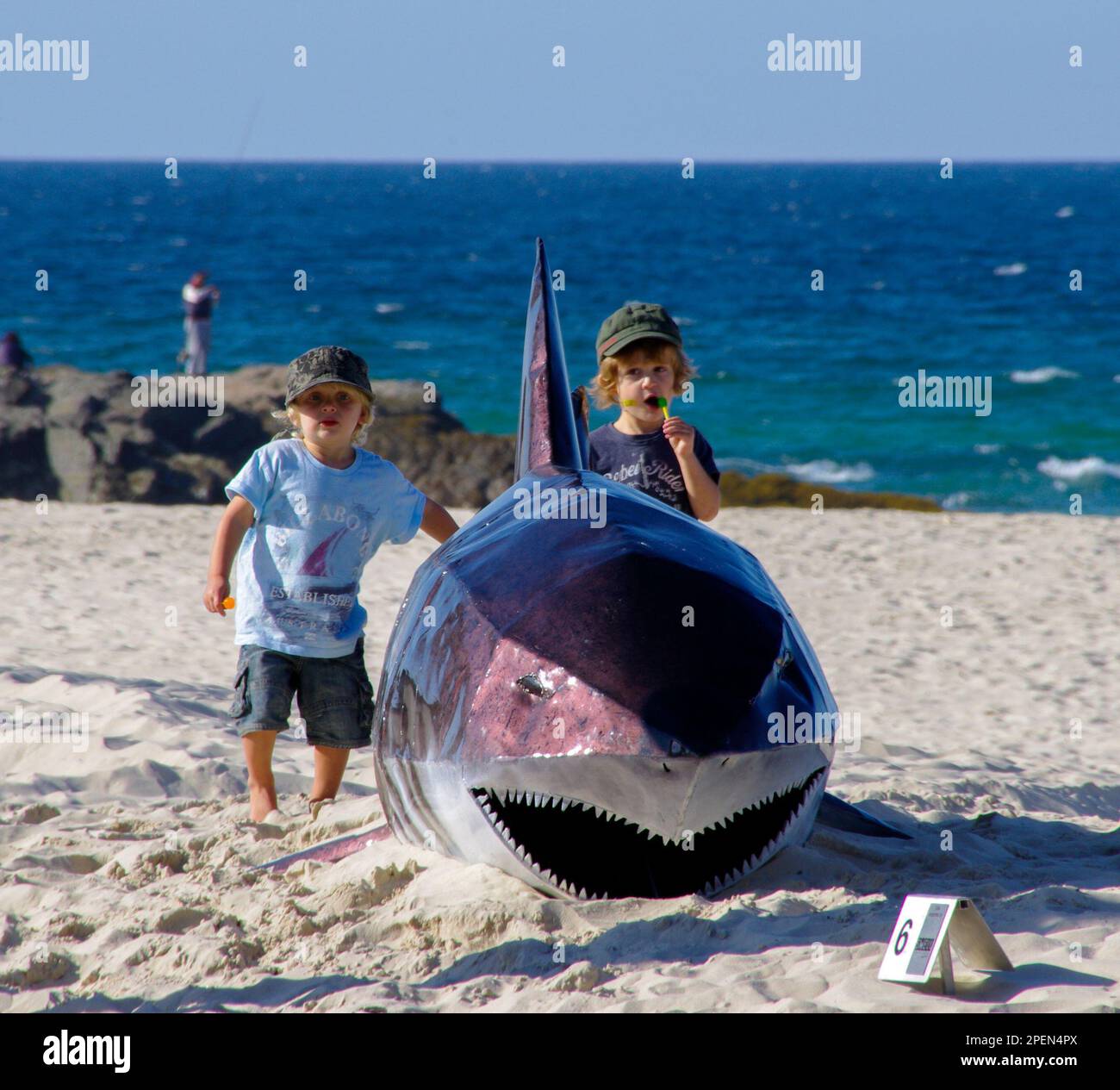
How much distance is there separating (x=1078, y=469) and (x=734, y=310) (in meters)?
21.2

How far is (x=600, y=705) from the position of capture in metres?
3.43

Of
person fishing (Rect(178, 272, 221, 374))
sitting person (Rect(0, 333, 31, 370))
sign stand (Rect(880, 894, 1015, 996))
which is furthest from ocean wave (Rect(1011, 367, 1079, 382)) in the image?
sign stand (Rect(880, 894, 1015, 996))

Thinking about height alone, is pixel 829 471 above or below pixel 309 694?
above

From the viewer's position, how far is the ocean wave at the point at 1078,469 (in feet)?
74.8

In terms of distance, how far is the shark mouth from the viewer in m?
3.83

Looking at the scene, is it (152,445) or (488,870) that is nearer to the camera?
(488,870)

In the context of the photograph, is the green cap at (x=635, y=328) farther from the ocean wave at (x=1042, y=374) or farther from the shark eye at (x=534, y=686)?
the ocean wave at (x=1042, y=374)

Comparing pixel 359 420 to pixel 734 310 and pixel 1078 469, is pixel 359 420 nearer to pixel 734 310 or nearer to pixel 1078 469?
pixel 1078 469

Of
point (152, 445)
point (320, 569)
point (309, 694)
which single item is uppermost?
point (152, 445)

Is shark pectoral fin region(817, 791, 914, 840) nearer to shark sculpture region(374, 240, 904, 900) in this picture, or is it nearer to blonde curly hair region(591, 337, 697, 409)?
shark sculpture region(374, 240, 904, 900)

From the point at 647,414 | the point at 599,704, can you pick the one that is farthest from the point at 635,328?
the point at 599,704

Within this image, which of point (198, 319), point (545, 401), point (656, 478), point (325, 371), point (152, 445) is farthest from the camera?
point (198, 319)
